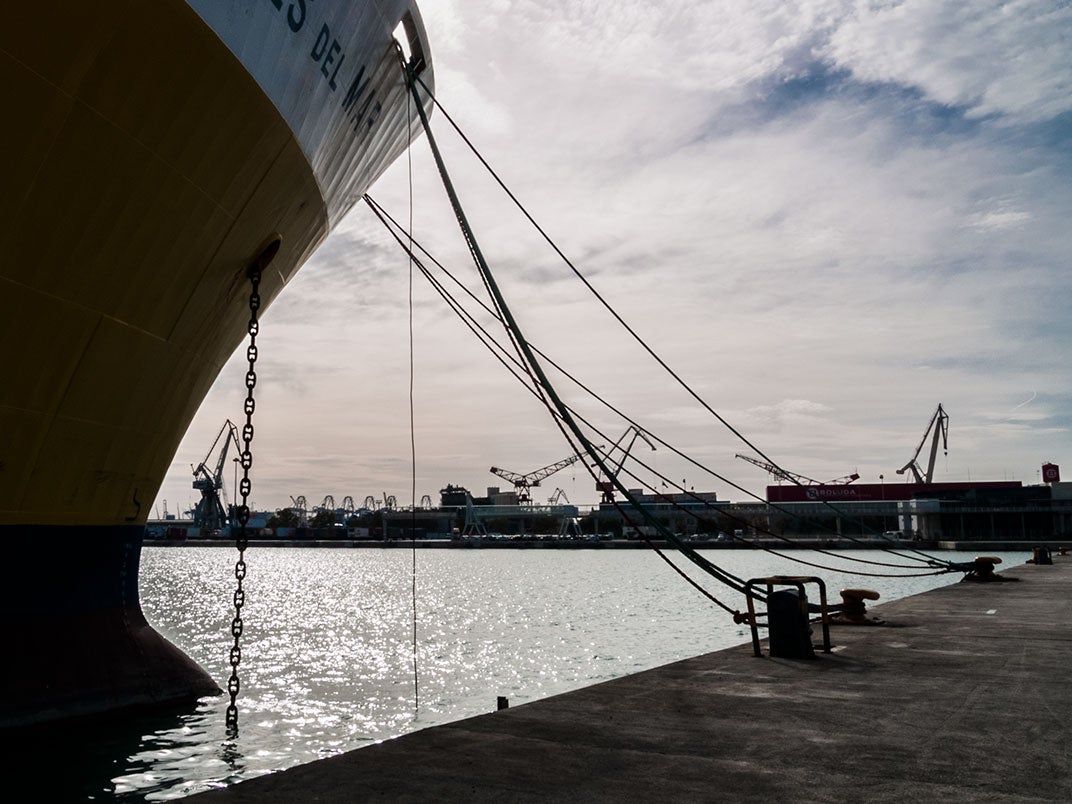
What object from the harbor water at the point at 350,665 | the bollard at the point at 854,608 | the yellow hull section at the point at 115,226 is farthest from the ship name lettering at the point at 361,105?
the bollard at the point at 854,608

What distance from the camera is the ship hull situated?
6672 mm

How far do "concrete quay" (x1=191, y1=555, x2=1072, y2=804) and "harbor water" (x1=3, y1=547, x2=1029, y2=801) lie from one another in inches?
175

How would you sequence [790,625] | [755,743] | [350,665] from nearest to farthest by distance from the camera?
[755,743] → [790,625] → [350,665]

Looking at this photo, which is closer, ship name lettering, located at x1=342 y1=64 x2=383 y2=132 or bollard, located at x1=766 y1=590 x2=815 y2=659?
ship name lettering, located at x1=342 y1=64 x2=383 y2=132

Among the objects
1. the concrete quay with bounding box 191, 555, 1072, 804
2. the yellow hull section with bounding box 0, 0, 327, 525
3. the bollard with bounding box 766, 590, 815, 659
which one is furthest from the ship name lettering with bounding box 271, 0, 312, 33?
the bollard with bounding box 766, 590, 815, 659

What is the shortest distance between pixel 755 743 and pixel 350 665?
50.0ft

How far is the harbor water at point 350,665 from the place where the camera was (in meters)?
9.34

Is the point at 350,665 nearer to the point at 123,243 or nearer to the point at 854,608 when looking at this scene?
the point at 854,608

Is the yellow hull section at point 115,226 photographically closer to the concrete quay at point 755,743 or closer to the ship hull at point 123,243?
the ship hull at point 123,243

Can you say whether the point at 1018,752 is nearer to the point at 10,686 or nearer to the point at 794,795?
the point at 794,795

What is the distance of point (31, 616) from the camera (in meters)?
8.53

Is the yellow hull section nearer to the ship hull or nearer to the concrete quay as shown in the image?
the ship hull

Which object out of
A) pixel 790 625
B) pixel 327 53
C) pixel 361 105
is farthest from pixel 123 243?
pixel 790 625

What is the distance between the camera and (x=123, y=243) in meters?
7.73
